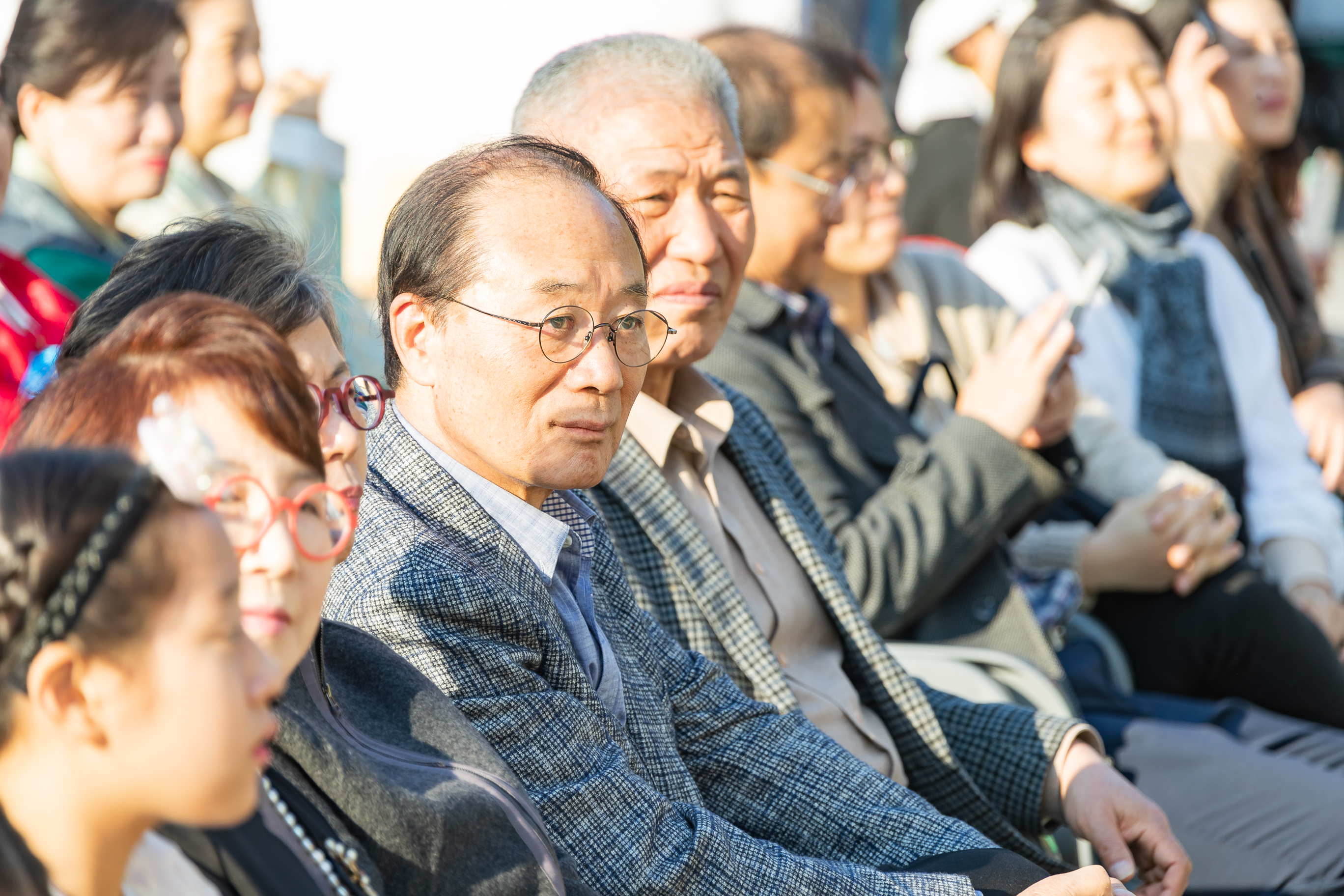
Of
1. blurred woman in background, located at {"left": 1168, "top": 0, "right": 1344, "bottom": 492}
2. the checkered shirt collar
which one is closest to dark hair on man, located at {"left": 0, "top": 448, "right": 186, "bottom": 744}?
the checkered shirt collar

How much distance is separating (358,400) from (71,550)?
1.70 ft

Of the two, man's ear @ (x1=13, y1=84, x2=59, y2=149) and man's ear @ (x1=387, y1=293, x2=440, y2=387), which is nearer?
man's ear @ (x1=387, y1=293, x2=440, y2=387)

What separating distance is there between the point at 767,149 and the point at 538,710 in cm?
178

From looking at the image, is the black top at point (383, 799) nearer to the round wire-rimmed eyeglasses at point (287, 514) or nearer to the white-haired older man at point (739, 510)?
→ the round wire-rimmed eyeglasses at point (287, 514)

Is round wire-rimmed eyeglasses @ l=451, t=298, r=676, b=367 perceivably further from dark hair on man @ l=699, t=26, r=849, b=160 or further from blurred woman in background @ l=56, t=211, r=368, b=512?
dark hair on man @ l=699, t=26, r=849, b=160

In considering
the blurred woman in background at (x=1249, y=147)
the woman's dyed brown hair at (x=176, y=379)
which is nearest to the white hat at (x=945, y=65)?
the blurred woman in background at (x=1249, y=147)

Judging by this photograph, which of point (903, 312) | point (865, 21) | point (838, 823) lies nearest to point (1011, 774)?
point (838, 823)

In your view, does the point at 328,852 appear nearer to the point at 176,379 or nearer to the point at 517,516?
the point at 176,379

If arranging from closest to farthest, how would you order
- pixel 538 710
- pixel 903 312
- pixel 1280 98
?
1. pixel 538 710
2. pixel 903 312
3. pixel 1280 98

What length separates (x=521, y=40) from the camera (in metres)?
5.50

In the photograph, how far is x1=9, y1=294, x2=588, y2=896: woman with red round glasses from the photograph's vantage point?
97 centimetres

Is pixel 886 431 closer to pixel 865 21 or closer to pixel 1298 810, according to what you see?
pixel 1298 810

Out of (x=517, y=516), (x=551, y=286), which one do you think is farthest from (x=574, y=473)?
(x=551, y=286)

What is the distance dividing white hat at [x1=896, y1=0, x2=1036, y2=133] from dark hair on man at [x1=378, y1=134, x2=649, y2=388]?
11.1 feet
